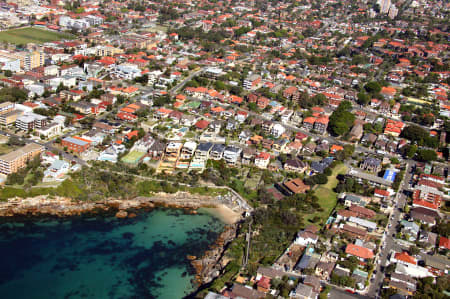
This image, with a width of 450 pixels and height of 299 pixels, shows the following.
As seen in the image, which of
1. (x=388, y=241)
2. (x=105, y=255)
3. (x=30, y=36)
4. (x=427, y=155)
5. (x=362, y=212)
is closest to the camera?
(x=105, y=255)

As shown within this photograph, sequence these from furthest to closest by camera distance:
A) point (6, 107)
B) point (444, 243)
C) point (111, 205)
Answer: point (6, 107) < point (111, 205) < point (444, 243)

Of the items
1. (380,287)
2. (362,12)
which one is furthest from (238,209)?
(362,12)

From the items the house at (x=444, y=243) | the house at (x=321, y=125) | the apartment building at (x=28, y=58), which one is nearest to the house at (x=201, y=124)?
the house at (x=321, y=125)

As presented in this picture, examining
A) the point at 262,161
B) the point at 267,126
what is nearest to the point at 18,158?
the point at 262,161

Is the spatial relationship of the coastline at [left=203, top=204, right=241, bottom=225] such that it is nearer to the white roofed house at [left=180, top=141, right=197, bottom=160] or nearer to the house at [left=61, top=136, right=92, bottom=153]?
the white roofed house at [left=180, top=141, right=197, bottom=160]

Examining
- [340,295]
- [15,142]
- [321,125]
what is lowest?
[340,295]

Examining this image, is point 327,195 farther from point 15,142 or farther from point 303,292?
point 15,142

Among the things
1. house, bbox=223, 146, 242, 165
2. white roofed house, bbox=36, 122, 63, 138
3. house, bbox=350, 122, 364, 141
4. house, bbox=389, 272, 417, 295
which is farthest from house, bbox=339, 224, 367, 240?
white roofed house, bbox=36, 122, 63, 138
